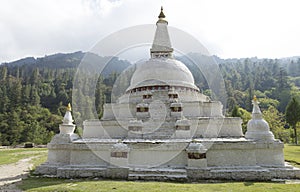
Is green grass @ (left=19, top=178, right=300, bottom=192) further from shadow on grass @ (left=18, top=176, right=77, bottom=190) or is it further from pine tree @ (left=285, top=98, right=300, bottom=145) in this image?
pine tree @ (left=285, top=98, right=300, bottom=145)

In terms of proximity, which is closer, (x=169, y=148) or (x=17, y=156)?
(x=169, y=148)

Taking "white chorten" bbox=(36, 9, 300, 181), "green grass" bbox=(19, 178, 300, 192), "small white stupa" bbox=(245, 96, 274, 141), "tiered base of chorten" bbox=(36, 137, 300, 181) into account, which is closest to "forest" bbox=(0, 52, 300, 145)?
"white chorten" bbox=(36, 9, 300, 181)

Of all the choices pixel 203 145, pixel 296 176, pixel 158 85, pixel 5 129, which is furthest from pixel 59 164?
pixel 5 129

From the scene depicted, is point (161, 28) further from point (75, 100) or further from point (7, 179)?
point (75, 100)

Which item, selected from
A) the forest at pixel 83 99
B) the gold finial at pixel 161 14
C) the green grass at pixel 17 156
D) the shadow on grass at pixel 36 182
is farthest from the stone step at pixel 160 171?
the forest at pixel 83 99

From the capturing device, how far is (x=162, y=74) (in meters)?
20.8

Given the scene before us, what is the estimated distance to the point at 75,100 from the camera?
72625mm

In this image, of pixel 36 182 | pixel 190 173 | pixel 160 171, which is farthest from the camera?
pixel 190 173

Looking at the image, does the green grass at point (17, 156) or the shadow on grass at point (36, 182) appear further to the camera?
the green grass at point (17, 156)

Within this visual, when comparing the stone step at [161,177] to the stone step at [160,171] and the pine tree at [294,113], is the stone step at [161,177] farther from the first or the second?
the pine tree at [294,113]

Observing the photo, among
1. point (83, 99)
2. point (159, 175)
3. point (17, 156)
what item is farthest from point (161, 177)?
point (83, 99)

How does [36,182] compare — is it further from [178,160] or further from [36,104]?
[36,104]

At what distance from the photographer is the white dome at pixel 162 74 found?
2058 cm

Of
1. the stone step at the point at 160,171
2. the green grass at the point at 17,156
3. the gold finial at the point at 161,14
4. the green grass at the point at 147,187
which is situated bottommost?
the green grass at the point at 17,156
